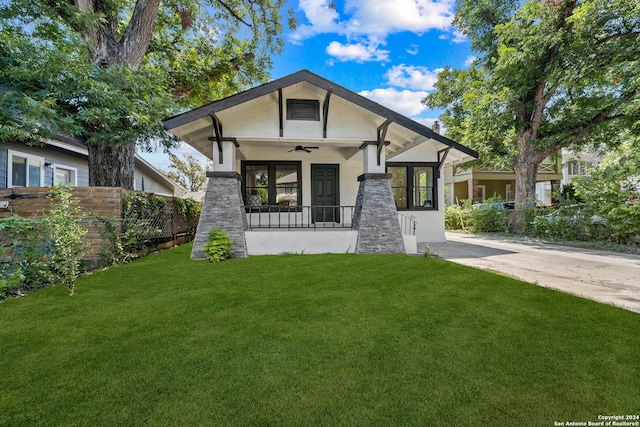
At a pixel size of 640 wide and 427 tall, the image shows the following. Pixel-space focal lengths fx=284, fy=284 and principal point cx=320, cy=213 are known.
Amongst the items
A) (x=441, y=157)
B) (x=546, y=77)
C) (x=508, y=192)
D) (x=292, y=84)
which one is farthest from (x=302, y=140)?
(x=508, y=192)

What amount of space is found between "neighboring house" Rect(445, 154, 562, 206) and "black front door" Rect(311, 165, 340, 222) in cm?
1408

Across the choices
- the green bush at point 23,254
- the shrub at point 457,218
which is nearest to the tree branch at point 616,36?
the shrub at point 457,218

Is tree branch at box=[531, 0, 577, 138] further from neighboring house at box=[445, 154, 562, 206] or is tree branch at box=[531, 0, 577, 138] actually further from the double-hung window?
the double-hung window

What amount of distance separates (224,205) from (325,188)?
3.96 m

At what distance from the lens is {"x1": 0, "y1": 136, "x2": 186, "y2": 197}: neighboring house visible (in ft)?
26.9

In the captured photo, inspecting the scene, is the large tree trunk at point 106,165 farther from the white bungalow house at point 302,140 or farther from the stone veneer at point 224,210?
the stone veneer at point 224,210

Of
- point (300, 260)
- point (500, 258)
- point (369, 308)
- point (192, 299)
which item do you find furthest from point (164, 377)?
point (500, 258)

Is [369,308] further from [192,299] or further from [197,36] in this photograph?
[197,36]

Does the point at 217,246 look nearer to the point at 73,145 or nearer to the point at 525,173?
the point at 73,145

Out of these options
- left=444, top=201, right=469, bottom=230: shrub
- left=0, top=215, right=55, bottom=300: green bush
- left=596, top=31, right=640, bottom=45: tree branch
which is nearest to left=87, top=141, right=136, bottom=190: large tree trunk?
left=0, top=215, right=55, bottom=300: green bush

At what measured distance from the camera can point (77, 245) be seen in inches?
168

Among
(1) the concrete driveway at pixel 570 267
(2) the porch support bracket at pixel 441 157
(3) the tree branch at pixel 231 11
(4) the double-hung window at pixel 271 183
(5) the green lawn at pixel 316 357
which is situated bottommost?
(1) the concrete driveway at pixel 570 267

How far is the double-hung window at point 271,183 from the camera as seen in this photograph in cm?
945

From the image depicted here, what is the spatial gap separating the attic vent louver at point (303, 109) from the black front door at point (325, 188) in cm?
254
